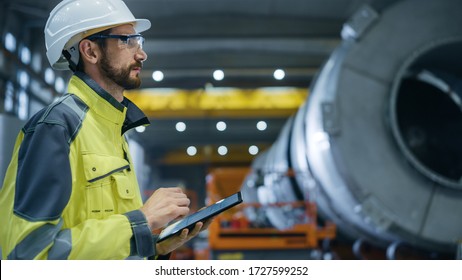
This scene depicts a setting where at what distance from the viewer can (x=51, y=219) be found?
1.28 m

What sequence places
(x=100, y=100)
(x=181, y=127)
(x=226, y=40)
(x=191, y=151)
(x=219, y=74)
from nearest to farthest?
(x=100, y=100) < (x=219, y=74) < (x=226, y=40) < (x=181, y=127) < (x=191, y=151)

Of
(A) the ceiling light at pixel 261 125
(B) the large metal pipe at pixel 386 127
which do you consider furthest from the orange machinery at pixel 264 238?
(A) the ceiling light at pixel 261 125

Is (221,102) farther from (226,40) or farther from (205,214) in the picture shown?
(205,214)

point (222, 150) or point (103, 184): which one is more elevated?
point (222, 150)

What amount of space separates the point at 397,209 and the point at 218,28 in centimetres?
327

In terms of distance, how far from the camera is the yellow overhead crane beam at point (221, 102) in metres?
6.63

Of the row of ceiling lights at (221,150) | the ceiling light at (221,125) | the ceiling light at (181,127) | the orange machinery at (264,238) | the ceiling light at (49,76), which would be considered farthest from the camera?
the row of ceiling lights at (221,150)

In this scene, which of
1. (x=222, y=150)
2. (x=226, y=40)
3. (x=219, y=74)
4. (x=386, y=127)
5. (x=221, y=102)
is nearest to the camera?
(x=386, y=127)

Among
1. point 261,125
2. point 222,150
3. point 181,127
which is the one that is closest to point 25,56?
point 181,127

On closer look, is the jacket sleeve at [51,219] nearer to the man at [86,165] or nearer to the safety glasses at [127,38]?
the man at [86,165]

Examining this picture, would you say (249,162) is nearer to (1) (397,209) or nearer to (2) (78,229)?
(1) (397,209)

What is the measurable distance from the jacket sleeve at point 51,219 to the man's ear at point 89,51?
9.4 inches

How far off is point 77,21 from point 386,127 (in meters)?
2.81

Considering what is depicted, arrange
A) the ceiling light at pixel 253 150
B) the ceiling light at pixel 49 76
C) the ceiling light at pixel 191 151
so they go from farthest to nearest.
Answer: the ceiling light at pixel 191 151 → the ceiling light at pixel 253 150 → the ceiling light at pixel 49 76
